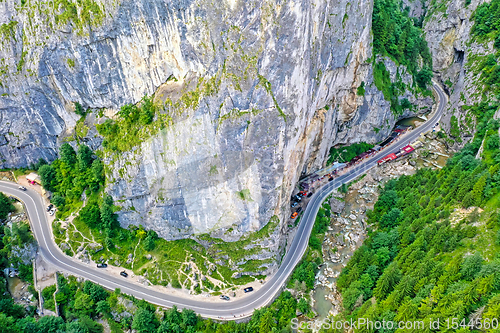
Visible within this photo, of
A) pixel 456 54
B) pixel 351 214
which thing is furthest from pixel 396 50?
pixel 351 214

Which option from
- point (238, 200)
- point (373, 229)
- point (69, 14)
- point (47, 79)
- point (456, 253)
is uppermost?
point (69, 14)

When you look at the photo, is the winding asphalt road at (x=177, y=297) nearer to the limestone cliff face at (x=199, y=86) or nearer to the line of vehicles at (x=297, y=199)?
the line of vehicles at (x=297, y=199)

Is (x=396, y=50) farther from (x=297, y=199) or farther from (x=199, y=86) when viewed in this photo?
(x=199, y=86)

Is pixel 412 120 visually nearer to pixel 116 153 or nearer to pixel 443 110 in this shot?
pixel 443 110

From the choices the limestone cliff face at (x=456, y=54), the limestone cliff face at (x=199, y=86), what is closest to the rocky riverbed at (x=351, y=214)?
the limestone cliff face at (x=456, y=54)

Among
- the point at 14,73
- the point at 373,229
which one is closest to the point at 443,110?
the point at 373,229

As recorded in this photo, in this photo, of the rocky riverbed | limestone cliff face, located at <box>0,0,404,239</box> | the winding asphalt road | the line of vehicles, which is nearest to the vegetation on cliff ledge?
limestone cliff face, located at <box>0,0,404,239</box>
